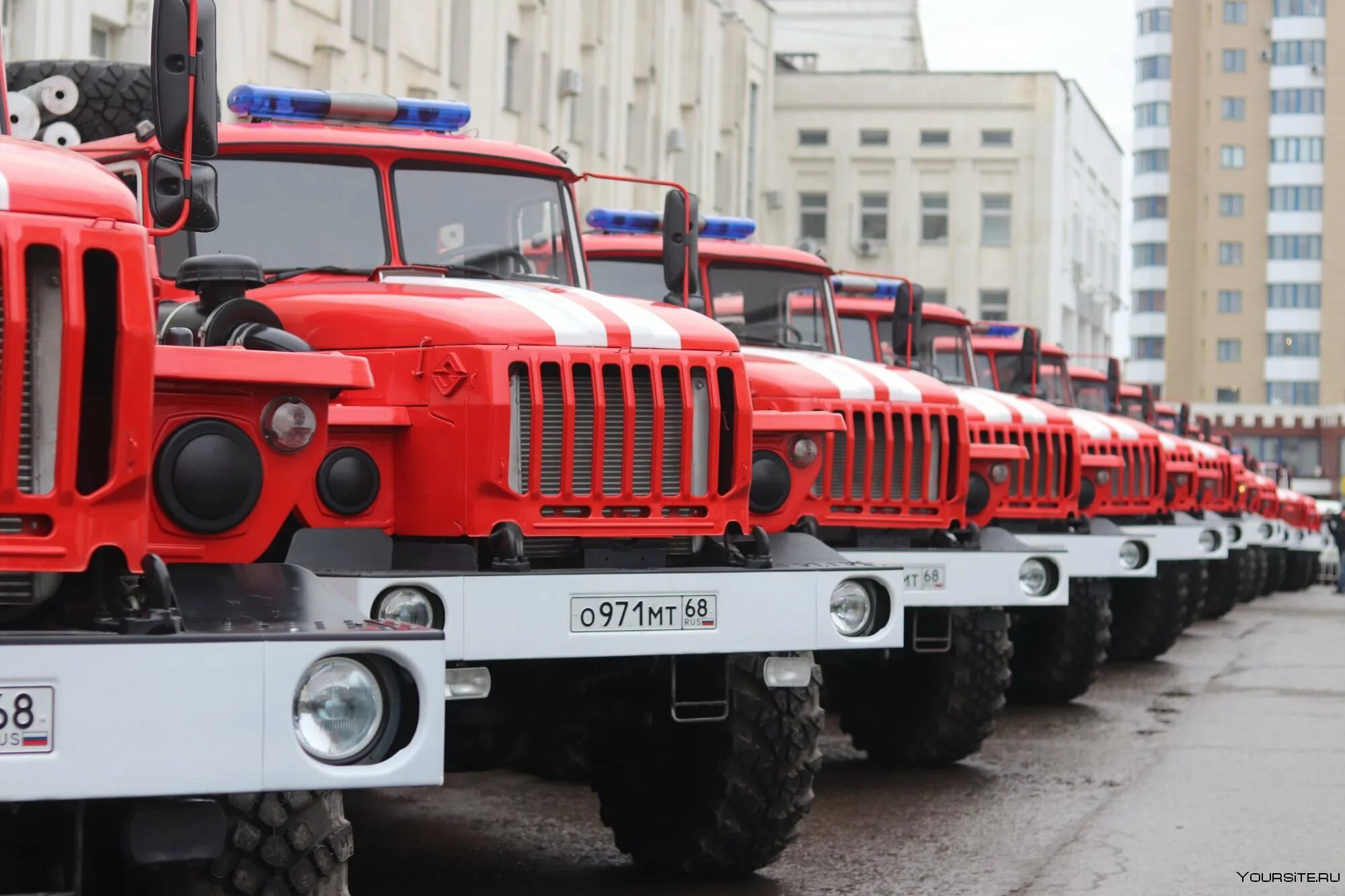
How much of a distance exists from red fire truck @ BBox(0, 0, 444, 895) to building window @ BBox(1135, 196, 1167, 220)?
342 ft

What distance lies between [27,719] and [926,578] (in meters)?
6.30

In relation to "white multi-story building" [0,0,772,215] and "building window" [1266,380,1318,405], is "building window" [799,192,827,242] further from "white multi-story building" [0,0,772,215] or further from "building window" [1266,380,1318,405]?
"building window" [1266,380,1318,405]

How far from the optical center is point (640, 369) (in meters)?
6.83

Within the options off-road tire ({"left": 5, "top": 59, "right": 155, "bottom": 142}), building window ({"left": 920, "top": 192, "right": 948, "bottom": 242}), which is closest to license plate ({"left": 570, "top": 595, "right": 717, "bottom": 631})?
off-road tire ({"left": 5, "top": 59, "right": 155, "bottom": 142})

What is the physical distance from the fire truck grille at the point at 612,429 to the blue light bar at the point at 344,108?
1.65 meters

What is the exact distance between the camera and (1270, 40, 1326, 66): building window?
97.5 metres

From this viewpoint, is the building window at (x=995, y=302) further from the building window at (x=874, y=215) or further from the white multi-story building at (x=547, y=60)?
the white multi-story building at (x=547, y=60)

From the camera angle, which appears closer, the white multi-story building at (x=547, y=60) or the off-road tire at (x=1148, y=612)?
the off-road tire at (x=1148, y=612)

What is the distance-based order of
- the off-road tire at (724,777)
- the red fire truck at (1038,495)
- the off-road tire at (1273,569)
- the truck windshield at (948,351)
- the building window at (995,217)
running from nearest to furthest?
the off-road tire at (724,777)
the red fire truck at (1038,495)
the truck windshield at (948,351)
the off-road tire at (1273,569)
the building window at (995,217)

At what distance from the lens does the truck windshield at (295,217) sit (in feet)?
24.7

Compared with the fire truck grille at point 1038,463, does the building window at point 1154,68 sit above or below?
above

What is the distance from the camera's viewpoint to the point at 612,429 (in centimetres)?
677

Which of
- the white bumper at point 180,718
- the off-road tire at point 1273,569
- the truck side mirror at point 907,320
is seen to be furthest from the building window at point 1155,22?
the white bumper at point 180,718

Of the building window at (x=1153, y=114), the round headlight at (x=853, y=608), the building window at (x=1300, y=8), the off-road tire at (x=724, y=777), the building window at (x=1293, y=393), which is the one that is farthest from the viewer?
the building window at (x=1153, y=114)
